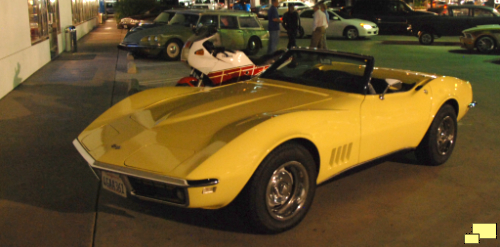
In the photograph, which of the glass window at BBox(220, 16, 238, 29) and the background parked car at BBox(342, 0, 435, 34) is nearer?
the glass window at BBox(220, 16, 238, 29)

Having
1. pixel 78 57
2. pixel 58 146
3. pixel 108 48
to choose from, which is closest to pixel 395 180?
pixel 58 146

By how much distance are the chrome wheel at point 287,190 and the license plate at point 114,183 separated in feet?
3.36

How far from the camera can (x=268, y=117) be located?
12.1 feet

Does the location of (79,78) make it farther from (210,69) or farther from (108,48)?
(108,48)

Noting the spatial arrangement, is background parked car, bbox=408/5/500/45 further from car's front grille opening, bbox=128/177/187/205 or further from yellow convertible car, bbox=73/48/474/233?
car's front grille opening, bbox=128/177/187/205

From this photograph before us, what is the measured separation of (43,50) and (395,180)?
1123 cm

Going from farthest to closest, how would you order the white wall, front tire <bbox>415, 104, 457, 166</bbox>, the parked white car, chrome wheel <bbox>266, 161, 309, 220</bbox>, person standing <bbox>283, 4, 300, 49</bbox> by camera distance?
the parked white car, person standing <bbox>283, 4, 300, 49</bbox>, the white wall, front tire <bbox>415, 104, 457, 166</bbox>, chrome wheel <bbox>266, 161, 309, 220</bbox>

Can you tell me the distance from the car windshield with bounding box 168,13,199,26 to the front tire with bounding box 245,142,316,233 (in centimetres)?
1221

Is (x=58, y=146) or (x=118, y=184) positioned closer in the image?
(x=118, y=184)

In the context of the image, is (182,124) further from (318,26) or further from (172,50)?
(172,50)

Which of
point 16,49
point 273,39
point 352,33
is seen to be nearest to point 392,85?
point 16,49

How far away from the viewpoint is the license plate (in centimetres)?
345

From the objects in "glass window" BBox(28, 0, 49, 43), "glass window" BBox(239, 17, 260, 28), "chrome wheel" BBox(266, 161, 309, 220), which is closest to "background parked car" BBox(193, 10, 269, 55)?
"glass window" BBox(239, 17, 260, 28)

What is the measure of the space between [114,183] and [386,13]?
74.9 feet
